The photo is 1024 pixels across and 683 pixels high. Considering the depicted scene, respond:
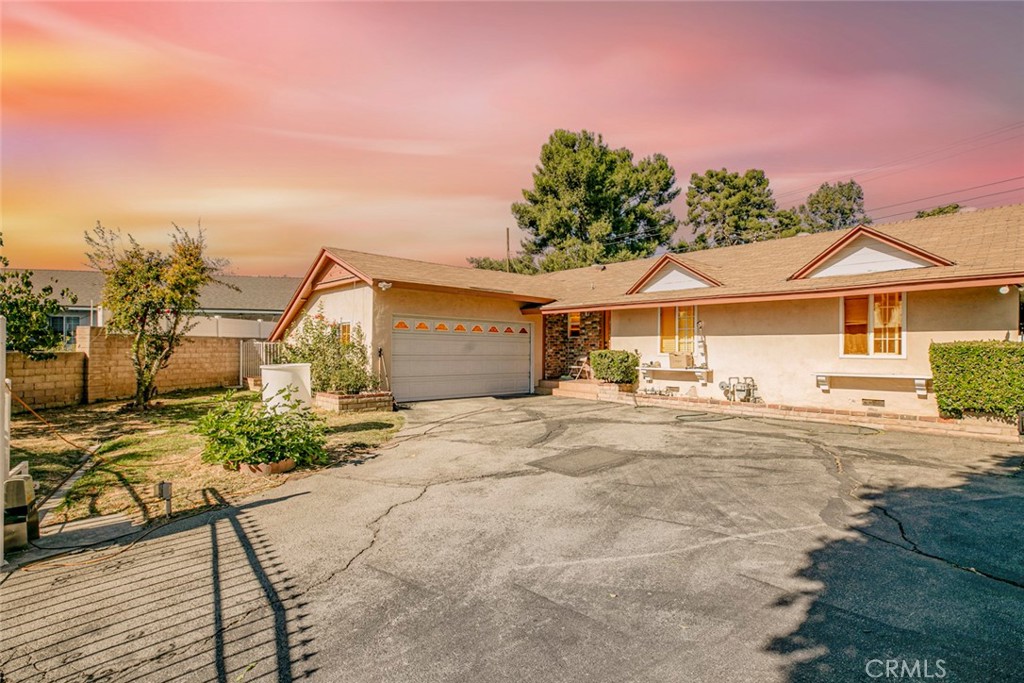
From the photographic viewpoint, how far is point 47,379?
13.3 meters

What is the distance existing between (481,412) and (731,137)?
1250 centimetres

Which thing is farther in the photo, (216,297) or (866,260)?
(216,297)

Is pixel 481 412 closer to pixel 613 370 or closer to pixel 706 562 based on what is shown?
pixel 613 370

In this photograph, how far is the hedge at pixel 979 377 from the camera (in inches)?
374

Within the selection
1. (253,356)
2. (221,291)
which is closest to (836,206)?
(253,356)

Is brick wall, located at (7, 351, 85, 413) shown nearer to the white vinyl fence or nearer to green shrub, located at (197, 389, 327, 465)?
green shrub, located at (197, 389, 327, 465)

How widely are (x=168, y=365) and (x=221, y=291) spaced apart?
68.9 feet

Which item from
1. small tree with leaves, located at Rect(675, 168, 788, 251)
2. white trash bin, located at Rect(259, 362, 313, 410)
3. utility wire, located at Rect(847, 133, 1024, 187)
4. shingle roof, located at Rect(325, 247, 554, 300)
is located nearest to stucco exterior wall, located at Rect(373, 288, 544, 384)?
shingle roof, located at Rect(325, 247, 554, 300)

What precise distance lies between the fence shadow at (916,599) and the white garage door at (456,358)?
12.0 metres

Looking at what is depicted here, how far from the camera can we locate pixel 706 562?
14.4ft

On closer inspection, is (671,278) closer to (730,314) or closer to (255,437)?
(730,314)

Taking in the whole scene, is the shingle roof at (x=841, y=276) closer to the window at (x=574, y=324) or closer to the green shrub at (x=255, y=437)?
the window at (x=574, y=324)

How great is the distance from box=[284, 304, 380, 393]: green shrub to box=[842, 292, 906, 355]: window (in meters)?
12.3

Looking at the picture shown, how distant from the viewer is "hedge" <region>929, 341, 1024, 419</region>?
950 cm
